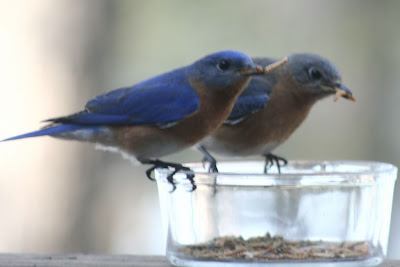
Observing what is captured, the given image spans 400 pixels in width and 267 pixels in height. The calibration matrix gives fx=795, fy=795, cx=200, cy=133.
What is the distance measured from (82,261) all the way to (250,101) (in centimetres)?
178

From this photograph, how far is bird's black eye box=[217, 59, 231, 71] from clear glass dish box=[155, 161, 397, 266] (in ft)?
2.56

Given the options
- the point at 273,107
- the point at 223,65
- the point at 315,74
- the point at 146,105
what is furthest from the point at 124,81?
the point at 223,65

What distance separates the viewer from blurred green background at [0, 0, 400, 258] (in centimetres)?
793

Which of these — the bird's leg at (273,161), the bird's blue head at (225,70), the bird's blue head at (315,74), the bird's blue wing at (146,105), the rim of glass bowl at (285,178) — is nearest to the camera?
the rim of glass bowl at (285,178)

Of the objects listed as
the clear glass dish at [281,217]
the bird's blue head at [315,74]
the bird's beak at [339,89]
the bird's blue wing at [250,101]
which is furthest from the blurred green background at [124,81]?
the clear glass dish at [281,217]

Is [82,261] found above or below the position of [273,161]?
below

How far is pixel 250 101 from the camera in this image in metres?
4.79

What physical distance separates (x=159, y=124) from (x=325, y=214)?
3.57ft

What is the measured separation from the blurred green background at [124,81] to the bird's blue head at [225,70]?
414 cm

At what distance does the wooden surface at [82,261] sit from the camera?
3.28 meters

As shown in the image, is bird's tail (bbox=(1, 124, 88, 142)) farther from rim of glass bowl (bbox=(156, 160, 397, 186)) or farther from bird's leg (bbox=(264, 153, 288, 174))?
bird's leg (bbox=(264, 153, 288, 174))

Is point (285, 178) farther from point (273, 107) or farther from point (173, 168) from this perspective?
point (273, 107)

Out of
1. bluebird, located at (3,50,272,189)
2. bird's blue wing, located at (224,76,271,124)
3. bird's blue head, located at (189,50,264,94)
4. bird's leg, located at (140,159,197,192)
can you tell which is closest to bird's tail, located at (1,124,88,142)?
bluebird, located at (3,50,272,189)

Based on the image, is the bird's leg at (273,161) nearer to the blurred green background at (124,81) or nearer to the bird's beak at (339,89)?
the bird's beak at (339,89)
